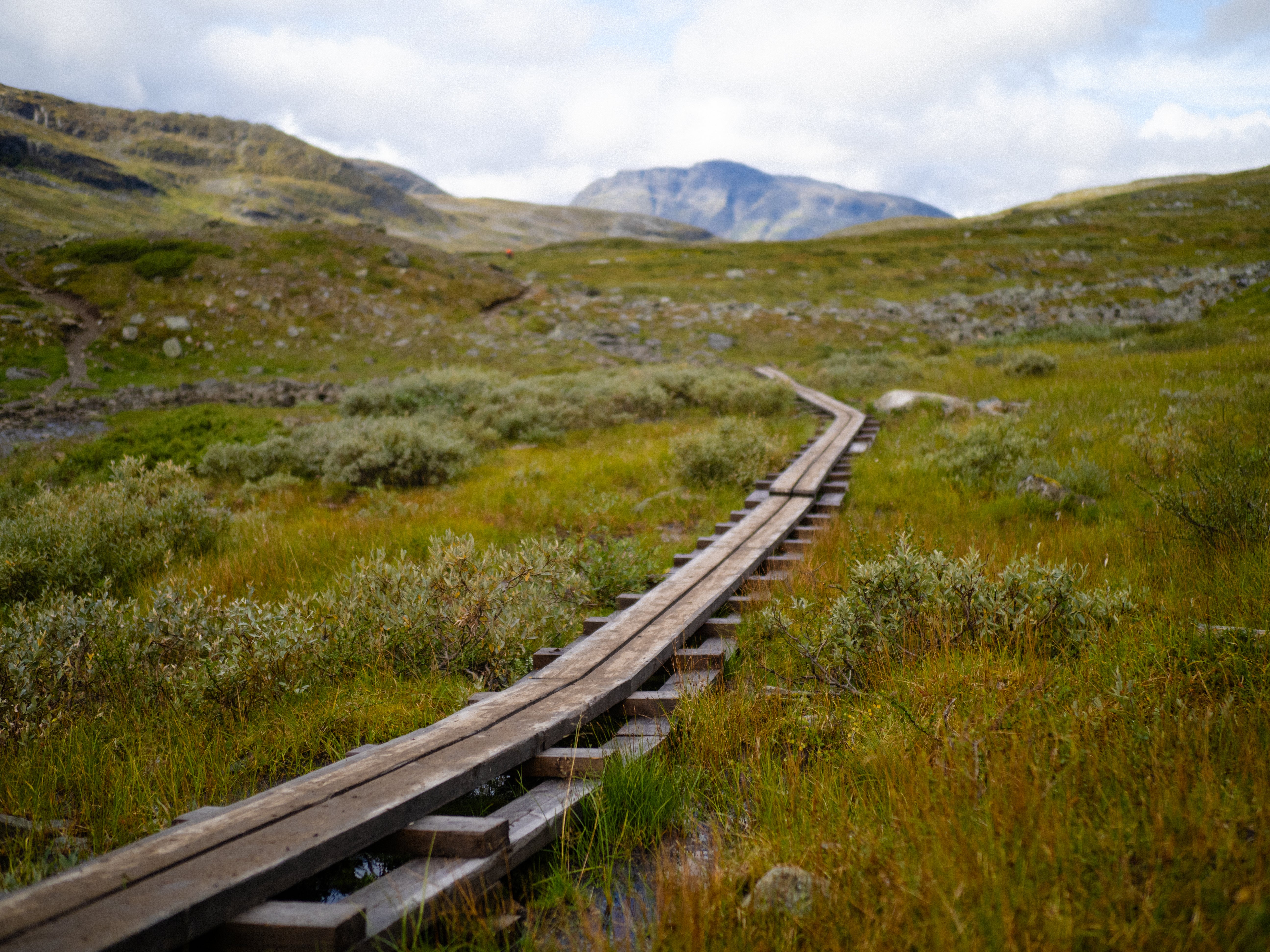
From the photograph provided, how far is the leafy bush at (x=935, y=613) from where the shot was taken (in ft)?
10.9

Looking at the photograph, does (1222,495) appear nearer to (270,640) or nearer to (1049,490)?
(1049,490)

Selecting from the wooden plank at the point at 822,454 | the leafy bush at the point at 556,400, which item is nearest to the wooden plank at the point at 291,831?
the wooden plank at the point at 822,454

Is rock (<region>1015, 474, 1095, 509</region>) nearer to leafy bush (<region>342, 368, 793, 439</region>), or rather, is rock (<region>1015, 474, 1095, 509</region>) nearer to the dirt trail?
leafy bush (<region>342, 368, 793, 439</region>)

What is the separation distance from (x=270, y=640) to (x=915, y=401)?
11.7 m

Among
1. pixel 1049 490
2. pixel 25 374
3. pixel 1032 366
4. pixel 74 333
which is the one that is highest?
pixel 74 333

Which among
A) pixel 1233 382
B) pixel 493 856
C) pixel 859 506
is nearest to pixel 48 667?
pixel 493 856

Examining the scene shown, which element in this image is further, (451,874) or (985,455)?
(985,455)

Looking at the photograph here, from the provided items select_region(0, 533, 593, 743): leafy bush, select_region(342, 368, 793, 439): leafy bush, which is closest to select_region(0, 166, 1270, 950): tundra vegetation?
select_region(0, 533, 593, 743): leafy bush

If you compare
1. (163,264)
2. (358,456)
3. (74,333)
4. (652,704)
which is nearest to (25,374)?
(74,333)

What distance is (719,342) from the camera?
84.8ft

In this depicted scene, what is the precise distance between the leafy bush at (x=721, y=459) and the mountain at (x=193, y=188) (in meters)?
27.9

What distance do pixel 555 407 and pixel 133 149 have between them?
14080cm

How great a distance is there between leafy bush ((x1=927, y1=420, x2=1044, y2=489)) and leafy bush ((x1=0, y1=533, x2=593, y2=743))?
5.14 metres

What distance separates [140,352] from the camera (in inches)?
778
